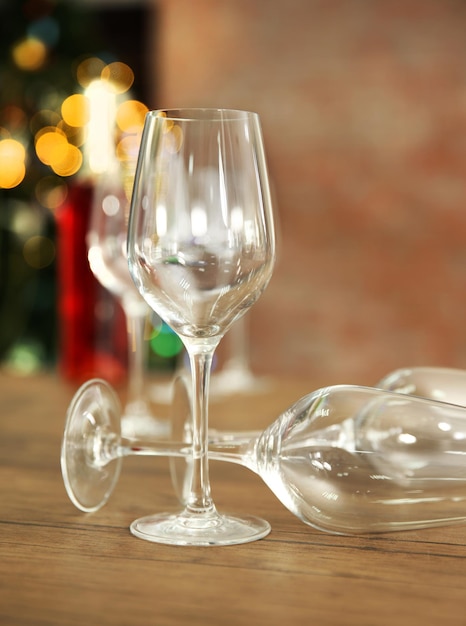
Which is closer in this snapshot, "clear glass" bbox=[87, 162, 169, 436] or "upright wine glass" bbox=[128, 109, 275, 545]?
"upright wine glass" bbox=[128, 109, 275, 545]

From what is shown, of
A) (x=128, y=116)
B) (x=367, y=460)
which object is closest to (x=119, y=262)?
(x=367, y=460)

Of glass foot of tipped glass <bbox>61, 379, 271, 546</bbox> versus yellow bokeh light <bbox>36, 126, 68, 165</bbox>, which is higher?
yellow bokeh light <bbox>36, 126, 68, 165</bbox>

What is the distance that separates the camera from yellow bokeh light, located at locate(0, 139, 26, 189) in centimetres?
281

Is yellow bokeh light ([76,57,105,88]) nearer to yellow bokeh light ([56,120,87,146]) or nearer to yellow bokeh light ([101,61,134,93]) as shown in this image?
yellow bokeh light ([56,120,87,146])

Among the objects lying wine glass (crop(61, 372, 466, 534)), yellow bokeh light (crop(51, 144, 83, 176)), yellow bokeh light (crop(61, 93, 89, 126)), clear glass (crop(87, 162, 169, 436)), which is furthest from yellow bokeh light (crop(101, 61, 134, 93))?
lying wine glass (crop(61, 372, 466, 534))

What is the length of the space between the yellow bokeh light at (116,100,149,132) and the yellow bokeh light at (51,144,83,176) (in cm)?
54

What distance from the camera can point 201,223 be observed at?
1.63 feet

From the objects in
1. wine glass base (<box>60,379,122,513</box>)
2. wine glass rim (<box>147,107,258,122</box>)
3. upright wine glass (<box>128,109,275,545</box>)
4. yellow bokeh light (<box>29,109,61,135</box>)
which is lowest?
wine glass base (<box>60,379,122,513</box>)

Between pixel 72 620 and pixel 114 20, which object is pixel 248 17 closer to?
pixel 114 20

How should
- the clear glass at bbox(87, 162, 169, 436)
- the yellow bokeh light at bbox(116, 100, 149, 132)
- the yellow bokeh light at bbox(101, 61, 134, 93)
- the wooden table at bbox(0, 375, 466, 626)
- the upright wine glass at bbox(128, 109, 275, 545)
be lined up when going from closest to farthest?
the wooden table at bbox(0, 375, 466, 626) → the upright wine glass at bbox(128, 109, 275, 545) → the clear glass at bbox(87, 162, 169, 436) → the yellow bokeh light at bbox(116, 100, 149, 132) → the yellow bokeh light at bbox(101, 61, 134, 93)

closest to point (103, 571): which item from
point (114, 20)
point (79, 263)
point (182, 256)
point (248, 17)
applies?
point (182, 256)

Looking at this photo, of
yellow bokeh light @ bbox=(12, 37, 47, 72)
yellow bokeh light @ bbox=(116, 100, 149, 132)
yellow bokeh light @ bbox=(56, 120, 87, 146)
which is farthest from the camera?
yellow bokeh light @ bbox=(116, 100, 149, 132)

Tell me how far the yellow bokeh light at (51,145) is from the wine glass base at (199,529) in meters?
2.33

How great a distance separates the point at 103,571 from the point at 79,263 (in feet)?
2.45
